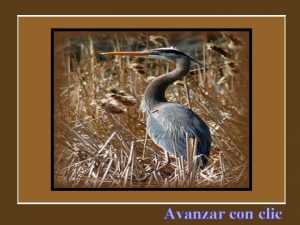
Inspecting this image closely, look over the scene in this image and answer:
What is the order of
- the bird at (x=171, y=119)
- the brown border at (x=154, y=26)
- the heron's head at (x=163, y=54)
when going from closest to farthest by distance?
1. the bird at (x=171, y=119)
2. the brown border at (x=154, y=26)
3. the heron's head at (x=163, y=54)

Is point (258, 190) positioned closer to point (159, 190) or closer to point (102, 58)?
point (159, 190)

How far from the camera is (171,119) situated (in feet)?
34.8

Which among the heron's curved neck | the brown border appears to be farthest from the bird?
the brown border

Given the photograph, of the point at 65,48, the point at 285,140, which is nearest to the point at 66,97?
the point at 65,48

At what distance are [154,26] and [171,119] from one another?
755 mm

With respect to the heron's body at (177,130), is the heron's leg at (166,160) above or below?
below

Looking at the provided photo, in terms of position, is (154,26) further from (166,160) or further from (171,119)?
(166,160)

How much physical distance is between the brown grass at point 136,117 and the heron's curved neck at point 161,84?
5.7 inches

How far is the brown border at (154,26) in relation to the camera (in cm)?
1072

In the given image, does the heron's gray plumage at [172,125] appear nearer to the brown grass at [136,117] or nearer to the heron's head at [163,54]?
the brown grass at [136,117]

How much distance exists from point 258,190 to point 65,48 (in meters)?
1.90

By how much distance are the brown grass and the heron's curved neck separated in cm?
14

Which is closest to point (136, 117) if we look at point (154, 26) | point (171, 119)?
point (171, 119)

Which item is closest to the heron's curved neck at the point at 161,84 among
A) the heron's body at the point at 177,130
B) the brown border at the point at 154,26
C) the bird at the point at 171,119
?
the bird at the point at 171,119
